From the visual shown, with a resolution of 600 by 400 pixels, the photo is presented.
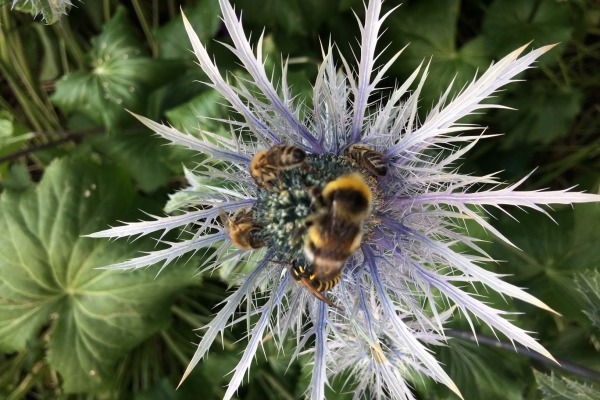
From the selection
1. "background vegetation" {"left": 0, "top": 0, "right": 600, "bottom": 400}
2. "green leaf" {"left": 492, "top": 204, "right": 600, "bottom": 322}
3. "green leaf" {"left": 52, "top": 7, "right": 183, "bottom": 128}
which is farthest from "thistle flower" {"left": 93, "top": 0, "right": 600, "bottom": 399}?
"green leaf" {"left": 52, "top": 7, "right": 183, "bottom": 128}

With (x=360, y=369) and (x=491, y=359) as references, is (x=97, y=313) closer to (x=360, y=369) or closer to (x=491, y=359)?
(x=360, y=369)

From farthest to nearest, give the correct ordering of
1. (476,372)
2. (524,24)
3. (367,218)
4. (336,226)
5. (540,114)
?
(540,114) < (524,24) < (476,372) < (367,218) < (336,226)

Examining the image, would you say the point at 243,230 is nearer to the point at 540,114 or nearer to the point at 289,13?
the point at 289,13

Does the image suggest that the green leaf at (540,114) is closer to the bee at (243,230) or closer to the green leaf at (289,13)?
the green leaf at (289,13)

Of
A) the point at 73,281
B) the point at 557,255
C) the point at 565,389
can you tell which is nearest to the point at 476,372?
the point at 565,389

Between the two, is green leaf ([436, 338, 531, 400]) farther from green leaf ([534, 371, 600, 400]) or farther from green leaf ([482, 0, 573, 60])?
green leaf ([482, 0, 573, 60])

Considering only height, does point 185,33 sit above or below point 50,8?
below
